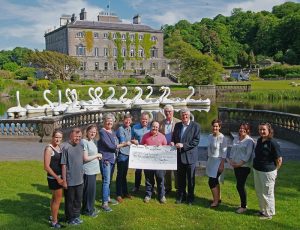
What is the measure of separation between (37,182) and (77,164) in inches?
116

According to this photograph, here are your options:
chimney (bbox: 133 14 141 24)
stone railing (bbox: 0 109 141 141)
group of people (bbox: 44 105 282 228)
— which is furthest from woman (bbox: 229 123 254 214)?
chimney (bbox: 133 14 141 24)

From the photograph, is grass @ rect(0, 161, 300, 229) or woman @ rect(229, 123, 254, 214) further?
woman @ rect(229, 123, 254, 214)

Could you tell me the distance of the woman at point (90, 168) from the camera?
6480 mm

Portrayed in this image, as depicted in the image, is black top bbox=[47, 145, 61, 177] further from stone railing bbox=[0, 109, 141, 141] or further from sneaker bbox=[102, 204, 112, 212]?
stone railing bbox=[0, 109, 141, 141]

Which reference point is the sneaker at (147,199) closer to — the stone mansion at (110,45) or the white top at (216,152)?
the white top at (216,152)

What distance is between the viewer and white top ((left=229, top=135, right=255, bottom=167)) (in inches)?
264

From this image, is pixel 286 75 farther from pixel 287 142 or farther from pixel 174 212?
pixel 174 212

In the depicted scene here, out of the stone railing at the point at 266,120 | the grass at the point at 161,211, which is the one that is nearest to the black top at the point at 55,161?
the grass at the point at 161,211

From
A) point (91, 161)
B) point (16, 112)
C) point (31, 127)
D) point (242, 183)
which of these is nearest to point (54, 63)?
point (16, 112)

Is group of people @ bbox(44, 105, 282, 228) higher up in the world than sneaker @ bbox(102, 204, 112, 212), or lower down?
higher up

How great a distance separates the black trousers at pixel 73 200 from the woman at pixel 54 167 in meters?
0.15

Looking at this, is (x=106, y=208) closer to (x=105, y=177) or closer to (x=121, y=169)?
(x=105, y=177)

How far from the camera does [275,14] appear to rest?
117 m

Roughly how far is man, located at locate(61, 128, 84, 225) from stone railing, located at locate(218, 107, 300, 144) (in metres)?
9.93
